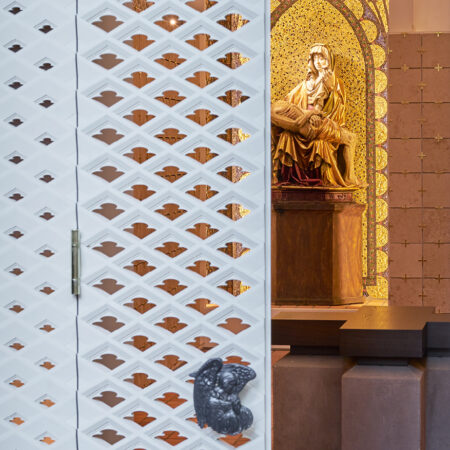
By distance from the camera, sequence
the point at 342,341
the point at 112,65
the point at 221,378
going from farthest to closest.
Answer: the point at 342,341 < the point at 112,65 < the point at 221,378

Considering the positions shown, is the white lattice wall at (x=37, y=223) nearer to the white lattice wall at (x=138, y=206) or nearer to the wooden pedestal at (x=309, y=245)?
the white lattice wall at (x=138, y=206)

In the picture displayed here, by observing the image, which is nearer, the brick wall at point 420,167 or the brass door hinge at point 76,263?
the brass door hinge at point 76,263

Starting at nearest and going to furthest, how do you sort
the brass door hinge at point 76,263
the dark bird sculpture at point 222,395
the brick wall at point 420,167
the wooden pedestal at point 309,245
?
the dark bird sculpture at point 222,395
the brass door hinge at point 76,263
the wooden pedestal at point 309,245
the brick wall at point 420,167

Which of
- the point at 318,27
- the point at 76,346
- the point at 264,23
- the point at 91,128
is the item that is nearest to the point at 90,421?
the point at 76,346

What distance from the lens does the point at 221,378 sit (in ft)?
8.43

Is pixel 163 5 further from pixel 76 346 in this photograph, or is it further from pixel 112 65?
pixel 76 346

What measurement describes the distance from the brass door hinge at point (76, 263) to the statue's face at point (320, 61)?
240 inches

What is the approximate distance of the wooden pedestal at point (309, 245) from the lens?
8.09 meters

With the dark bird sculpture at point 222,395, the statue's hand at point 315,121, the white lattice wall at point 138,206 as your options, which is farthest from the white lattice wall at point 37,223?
the statue's hand at point 315,121

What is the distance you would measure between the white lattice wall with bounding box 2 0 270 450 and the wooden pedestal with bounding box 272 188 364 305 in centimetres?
544

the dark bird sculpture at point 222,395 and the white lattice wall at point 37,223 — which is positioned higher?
the white lattice wall at point 37,223

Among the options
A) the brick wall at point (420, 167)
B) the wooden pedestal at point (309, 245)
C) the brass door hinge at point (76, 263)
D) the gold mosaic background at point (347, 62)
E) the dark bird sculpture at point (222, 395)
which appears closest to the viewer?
the dark bird sculpture at point (222, 395)

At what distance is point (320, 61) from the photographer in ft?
27.6

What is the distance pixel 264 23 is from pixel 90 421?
1399mm
